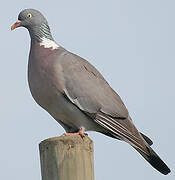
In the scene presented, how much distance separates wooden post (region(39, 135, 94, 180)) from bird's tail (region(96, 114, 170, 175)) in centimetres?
183

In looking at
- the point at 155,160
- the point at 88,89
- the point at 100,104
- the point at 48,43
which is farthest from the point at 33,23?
the point at 155,160

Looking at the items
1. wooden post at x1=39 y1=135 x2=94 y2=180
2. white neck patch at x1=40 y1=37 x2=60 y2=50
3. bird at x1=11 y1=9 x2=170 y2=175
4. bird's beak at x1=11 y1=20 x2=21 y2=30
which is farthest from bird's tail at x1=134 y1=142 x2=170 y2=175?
bird's beak at x1=11 y1=20 x2=21 y2=30

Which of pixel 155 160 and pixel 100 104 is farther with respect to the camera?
pixel 100 104

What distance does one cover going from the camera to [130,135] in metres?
6.10

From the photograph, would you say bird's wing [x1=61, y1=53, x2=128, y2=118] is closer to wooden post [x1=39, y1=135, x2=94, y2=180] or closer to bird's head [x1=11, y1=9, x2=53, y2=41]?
bird's head [x1=11, y1=9, x2=53, y2=41]

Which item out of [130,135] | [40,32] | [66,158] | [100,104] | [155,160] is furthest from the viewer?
[40,32]

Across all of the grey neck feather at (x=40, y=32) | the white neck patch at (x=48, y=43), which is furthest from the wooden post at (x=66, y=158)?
the grey neck feather at (x=40, y=32)

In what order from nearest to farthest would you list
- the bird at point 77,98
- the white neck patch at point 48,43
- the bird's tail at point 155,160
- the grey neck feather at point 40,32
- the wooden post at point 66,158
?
1. the wooden post at point 66,158
2. the bird's tail at point 155,160
3. the bird at point 77,98
4. the white neck patch at point 48,43
5. the grey neck feather at point 40,32

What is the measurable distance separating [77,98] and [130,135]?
0.76m

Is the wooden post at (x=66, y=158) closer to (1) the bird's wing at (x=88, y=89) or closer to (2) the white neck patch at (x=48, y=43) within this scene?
(1) the bird's wing at (x=88, y=89)

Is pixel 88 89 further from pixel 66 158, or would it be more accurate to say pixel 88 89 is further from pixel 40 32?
pixel 66 158

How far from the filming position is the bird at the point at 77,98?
19.6 ft

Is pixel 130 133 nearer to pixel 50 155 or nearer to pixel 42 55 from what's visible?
pixel 42 55

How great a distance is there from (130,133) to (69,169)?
229 centimetres
